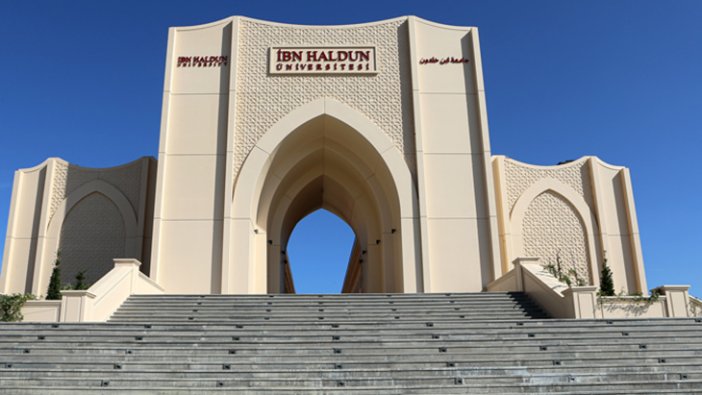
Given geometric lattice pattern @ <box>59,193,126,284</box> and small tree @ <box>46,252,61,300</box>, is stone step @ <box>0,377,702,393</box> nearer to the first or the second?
small tree @ <box>46,252,61,300</box>

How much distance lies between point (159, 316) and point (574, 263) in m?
12.5

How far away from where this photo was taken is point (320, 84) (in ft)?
62.2

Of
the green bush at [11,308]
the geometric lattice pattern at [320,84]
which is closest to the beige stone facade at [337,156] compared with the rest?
the geometric lattice pattern at [320,84]

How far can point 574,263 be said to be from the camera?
62.7 feet

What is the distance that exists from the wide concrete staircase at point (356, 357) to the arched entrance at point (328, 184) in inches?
Result: 215

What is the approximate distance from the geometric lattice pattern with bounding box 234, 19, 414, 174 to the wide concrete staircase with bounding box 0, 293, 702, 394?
7.86 meters

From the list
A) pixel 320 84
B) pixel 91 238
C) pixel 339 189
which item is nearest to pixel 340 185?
pixel 339 189

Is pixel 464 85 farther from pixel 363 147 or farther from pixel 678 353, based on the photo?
pixel 678 353

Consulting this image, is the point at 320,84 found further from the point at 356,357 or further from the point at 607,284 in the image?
the point at 356,357

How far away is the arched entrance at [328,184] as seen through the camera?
17297mm

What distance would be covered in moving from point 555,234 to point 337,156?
7407mm

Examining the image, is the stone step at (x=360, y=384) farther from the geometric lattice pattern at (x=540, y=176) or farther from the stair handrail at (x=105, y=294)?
the geometric lattice pattern at (x=540, y=176)

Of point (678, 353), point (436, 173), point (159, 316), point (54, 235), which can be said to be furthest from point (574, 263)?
point (54, 235)

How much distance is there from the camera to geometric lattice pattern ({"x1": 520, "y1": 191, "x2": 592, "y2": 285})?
19.1 m
